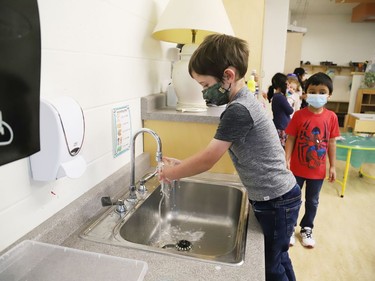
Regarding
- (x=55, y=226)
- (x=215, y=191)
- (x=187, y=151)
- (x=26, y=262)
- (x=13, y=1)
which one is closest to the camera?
(x=13, y=1)

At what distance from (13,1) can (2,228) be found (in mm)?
479

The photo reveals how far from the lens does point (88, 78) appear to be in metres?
0.89

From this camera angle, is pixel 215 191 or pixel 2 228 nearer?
pixel 2 228

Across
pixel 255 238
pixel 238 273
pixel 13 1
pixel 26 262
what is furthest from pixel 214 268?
pixel 13 1

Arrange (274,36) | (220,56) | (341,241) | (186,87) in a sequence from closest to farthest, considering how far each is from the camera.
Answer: (220,56)
(186,87)
(341,241)
(274,36)

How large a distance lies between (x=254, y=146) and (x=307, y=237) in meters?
1.38

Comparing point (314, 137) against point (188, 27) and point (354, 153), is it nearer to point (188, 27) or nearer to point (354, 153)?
point (188, 27)

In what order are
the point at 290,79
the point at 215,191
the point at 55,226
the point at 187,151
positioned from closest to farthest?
the point at 55,226, the point at 215,191, the point at 187,151, the point at 290,79

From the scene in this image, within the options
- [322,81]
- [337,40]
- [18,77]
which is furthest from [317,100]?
[337,40]

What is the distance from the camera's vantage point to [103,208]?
975mm

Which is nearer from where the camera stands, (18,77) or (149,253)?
(18,77)

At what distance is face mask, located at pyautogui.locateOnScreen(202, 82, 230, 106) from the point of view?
0.90 meters

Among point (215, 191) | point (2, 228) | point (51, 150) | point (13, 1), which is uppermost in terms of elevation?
point (13, 1)

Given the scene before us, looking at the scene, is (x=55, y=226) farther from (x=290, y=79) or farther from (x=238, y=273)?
(x=290, y=79)
